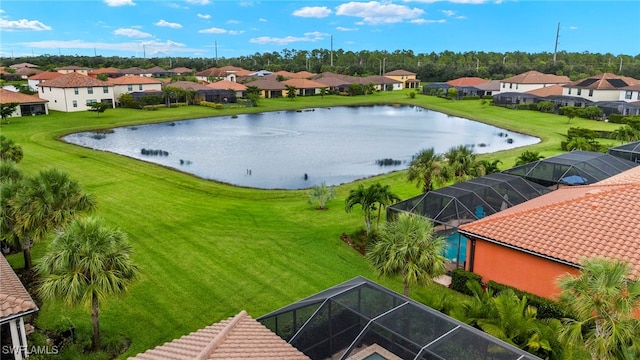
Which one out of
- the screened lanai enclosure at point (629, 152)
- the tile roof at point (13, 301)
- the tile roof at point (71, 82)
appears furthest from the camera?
the tile roof at point (71, 82)

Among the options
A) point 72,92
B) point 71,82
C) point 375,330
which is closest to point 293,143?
point 72,92

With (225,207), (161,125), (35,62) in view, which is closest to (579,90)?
(161,125)

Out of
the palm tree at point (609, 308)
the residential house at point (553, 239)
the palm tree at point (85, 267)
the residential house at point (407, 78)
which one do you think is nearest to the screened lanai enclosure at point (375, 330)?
the palm tree at point (609, 308)

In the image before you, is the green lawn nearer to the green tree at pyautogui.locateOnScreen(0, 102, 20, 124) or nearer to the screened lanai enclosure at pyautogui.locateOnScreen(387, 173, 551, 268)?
the screened lanai enclosure at pyautogui.locateOnScreen(387, 173, 551, 268)

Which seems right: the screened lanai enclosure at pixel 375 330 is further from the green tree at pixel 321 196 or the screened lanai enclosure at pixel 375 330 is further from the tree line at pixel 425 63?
the tree line at pixel 425 63

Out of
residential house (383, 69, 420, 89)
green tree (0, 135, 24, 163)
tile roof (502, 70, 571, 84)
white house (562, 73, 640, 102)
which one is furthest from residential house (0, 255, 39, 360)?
residential house (383, 69, 420, 89)
